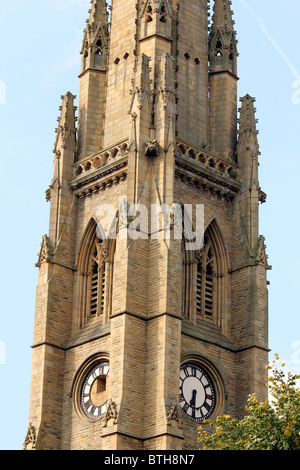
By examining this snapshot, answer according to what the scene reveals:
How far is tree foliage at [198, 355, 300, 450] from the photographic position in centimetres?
4969

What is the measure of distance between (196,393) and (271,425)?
1173 cm

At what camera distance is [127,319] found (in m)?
60.1

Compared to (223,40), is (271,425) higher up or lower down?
lower down

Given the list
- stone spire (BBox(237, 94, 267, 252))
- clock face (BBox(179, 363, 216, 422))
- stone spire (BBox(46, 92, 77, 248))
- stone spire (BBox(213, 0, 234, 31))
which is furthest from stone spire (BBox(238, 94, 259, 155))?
clock face (BBox(179, 363, 216, 422))

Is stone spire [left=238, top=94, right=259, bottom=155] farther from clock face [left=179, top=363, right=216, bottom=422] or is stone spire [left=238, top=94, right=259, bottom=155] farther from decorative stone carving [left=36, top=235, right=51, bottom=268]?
clock face [left=179, top=363, right=216, bottom=422]

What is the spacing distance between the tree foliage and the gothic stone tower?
617 centimetres

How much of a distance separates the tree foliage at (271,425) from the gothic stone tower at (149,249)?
20.2 feet

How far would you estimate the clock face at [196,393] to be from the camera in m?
61.2

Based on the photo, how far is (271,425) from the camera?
50312 millimetres

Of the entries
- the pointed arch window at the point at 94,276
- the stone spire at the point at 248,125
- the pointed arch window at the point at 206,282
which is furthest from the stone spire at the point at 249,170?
the pointed arch window at the point at 94,276

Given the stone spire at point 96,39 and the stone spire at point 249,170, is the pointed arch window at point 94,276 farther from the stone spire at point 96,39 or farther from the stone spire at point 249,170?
the stone spire at point 96,39

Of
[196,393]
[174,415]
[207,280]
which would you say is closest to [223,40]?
[207,280]

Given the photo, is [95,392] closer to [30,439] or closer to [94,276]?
[30,439]

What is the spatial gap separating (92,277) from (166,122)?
695cm
